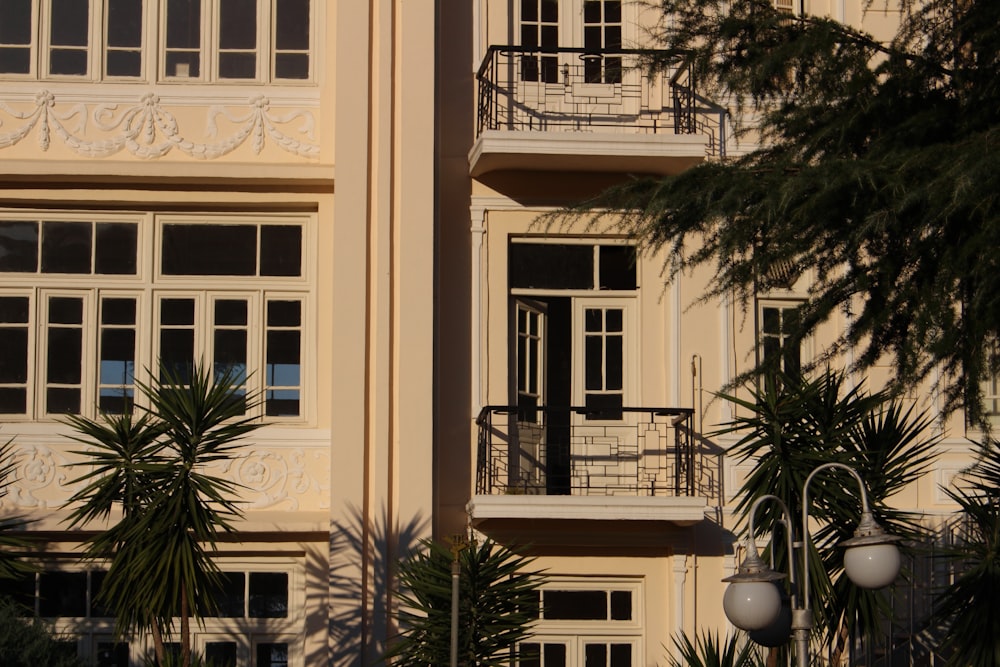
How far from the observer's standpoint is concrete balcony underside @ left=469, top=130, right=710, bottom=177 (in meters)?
16.0

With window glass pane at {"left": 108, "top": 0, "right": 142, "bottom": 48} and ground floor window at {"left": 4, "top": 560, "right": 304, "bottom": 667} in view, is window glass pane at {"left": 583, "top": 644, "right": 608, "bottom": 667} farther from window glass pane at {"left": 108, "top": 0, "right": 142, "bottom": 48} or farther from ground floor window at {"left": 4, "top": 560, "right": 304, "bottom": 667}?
window glass pane at {"left": 108, "top": 0, "right": 142, "bottom": 48}

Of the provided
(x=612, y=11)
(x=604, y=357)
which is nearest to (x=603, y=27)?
(x=612, y=11)

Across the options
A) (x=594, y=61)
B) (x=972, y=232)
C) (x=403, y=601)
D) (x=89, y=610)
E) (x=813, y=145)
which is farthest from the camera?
(x=594, y=61)

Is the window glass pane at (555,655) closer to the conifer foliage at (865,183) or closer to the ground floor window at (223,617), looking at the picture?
the ground floor window at (223,617)

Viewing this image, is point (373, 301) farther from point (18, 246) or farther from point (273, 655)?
point (18, 246)

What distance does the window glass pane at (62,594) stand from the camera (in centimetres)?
1602

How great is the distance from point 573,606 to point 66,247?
615cm

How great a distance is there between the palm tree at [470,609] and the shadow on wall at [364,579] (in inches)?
60.3

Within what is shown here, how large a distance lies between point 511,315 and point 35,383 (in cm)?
474

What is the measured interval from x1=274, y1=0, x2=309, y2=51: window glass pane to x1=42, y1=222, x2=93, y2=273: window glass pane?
8.86 ft

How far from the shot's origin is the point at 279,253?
54.9 ft

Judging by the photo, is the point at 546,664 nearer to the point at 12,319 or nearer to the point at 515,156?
the point at 515,156

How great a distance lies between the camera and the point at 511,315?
1686 centimetres

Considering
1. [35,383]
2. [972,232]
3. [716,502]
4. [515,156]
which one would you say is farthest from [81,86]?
[972,232]
